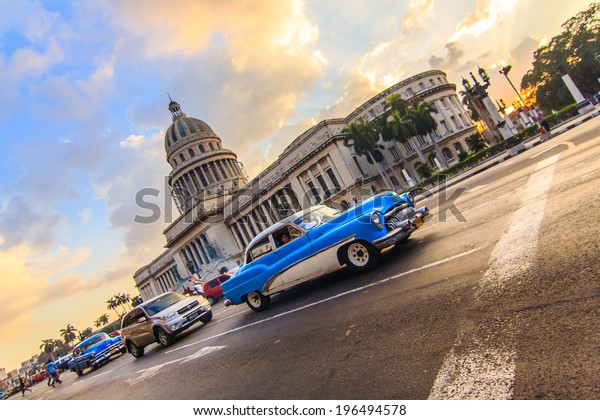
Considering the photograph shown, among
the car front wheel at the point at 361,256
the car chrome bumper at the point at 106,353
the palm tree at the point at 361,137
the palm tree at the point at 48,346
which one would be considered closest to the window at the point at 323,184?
the palm tree at the point at 361,137

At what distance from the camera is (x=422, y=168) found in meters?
42.9

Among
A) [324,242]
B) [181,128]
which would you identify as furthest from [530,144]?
[181,128]

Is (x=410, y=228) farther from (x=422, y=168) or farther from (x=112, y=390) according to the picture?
(x=422, y=168)

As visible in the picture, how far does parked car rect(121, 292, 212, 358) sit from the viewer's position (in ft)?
36.6

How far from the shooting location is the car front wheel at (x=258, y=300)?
927cm

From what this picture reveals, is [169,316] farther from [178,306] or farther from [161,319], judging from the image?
[178,306]

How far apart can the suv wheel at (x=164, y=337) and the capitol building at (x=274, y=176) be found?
2842 centimetres

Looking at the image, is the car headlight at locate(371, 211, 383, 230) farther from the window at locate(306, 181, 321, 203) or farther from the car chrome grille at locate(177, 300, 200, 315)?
the window at locate(306, 181, 321, 203)

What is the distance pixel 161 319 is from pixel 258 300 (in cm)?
411

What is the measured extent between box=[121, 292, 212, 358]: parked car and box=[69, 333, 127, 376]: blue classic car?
6.51m

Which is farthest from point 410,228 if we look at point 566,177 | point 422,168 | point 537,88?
point 537,88

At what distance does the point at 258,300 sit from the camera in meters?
9.38

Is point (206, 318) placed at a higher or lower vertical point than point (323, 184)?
lower
